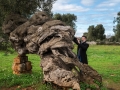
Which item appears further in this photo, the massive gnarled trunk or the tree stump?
the tree stump

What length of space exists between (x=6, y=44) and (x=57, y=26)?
508cm

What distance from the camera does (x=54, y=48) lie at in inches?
471

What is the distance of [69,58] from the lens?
1158 cm

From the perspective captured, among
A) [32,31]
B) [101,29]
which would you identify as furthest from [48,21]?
[101,29]

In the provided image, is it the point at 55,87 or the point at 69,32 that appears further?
the point at 69,32

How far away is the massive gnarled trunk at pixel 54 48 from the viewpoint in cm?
1055

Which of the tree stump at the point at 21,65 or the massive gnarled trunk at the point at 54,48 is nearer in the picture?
the massive gnarled trunk at the point at 54,48

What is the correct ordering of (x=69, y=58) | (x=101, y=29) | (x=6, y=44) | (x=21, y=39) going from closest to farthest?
(x=69, y=58) → (x=21, y=39) → (x=6, y=44) → (x=101, y=29)

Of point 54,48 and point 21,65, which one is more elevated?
point 54,48

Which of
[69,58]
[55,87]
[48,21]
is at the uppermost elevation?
[48,21]

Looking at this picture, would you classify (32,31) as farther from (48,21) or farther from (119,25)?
(119,25)

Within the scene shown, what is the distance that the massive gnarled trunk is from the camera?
10.5 meters

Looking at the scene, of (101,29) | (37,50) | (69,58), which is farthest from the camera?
(101,29)

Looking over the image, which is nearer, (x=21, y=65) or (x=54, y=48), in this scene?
(x=54, y=48)
